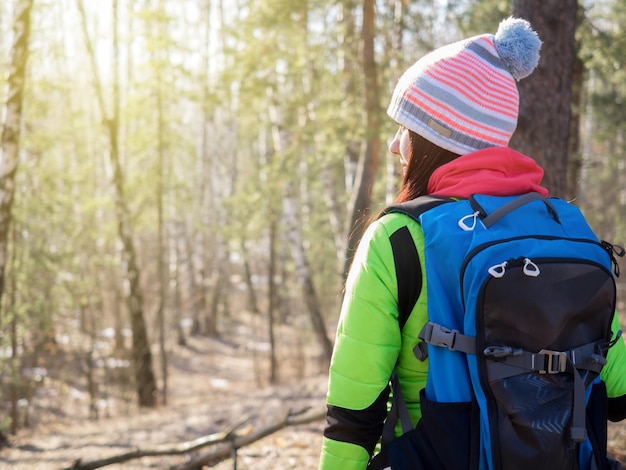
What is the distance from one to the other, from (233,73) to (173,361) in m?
10.3

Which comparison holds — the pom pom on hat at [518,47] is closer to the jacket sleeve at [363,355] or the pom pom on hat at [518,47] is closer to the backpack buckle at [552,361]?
the jacket sleeve at [363,355]

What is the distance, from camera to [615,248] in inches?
78.5

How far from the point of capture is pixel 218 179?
21.1 meters

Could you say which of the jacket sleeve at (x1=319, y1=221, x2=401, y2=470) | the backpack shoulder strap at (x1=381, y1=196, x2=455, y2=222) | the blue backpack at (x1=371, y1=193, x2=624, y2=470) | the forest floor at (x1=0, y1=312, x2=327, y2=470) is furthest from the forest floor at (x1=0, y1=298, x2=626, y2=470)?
the backpack shoulder strap at (x1=381, y1=196, x2=455, y2=222)

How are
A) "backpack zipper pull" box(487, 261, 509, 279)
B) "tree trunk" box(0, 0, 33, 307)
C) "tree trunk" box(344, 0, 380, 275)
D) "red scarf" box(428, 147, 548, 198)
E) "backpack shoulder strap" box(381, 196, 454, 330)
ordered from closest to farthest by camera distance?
"backpack zipper pull" box(487, 261, 509, 279) → "backpack shoulder strap" box(381, 196, 454, 330) → "red scarf" box(428, 147, 548, 198) → "tree trunk" box(0, 0, 33, 307) → "tree trunk" box(344, 0, 380, 275)

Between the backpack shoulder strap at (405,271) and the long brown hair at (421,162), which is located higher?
the long brown hair at (421,162)

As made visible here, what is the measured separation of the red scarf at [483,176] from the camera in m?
1.83

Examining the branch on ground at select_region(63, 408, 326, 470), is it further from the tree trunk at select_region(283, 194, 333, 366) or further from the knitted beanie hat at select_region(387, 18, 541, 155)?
the tree trunk at select_region(283, 194, 333, 366)

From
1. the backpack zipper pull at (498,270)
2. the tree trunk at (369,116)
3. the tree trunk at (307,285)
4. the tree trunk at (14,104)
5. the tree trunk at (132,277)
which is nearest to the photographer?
the backpack zipper pull at (498,270)

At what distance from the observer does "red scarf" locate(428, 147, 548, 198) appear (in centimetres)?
183

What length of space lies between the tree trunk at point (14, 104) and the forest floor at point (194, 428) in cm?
285

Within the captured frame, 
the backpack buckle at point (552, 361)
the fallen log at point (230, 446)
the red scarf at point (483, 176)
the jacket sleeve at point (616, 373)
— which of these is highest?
the red scarf at point (483, 176)

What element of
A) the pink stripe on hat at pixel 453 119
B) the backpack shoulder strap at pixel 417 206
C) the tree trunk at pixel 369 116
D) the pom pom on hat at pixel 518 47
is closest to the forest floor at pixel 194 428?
the tree trunk at pixel 369 116

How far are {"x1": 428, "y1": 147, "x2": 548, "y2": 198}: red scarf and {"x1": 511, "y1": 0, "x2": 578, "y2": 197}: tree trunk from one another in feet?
8.10
